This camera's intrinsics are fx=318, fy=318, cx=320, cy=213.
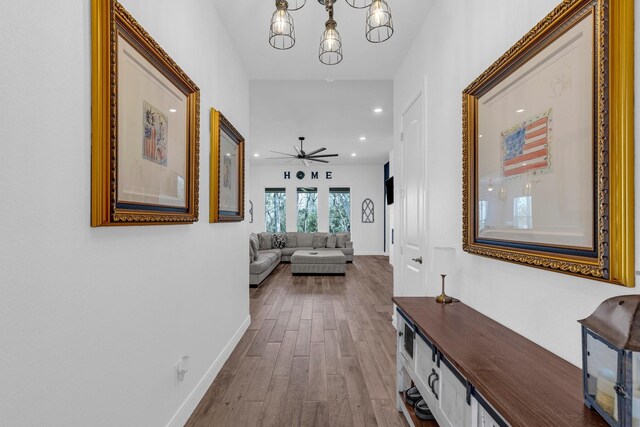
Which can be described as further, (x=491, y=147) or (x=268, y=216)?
(x=268, y=216)

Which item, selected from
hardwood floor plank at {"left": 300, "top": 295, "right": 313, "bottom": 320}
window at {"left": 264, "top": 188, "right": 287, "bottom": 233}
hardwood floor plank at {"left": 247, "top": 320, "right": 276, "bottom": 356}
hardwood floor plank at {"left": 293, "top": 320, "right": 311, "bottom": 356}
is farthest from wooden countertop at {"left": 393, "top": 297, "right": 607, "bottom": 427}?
window at {"left": 264, "top": 188, "right": 287, "bottom": 233}

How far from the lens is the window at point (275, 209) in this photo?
1055 centimetres

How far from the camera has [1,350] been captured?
81 cm

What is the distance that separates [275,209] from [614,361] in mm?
→ 10104

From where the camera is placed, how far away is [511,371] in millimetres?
1064

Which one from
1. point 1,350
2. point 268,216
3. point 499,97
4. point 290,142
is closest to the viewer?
point 1,350

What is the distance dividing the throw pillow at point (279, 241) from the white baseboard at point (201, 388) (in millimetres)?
5641

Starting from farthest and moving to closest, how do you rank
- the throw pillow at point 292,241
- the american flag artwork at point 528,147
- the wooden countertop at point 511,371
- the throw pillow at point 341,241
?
1. the throw pillow at point 292,241
2. the throw pillow at point 341,241
3. the american flag artwork at point 528,147
4. the wooden countertop at point 511,371

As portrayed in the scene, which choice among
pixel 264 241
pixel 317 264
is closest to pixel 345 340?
pixel 317 264

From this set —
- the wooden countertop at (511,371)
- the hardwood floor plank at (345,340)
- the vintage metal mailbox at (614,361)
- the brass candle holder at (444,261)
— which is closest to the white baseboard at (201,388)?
the hardwood floor plank at (345,340)

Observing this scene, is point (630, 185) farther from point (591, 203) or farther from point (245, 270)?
point (245, 270)

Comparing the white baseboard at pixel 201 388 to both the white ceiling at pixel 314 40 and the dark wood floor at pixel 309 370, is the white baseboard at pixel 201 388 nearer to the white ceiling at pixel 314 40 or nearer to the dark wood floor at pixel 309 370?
the dark wood floor at pixel 309 370

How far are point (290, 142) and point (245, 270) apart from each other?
4.70 meters

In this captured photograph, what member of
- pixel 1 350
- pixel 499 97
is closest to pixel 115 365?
pixel 1 350
